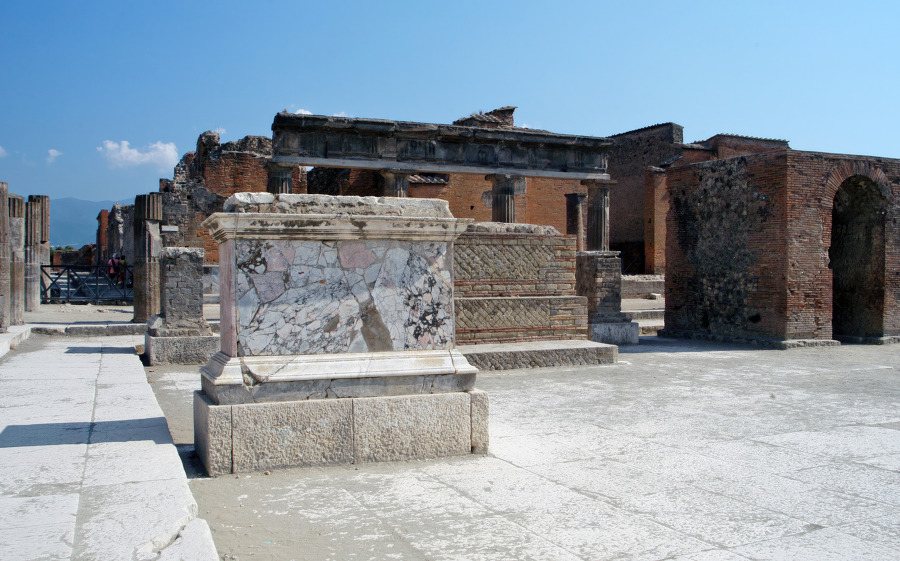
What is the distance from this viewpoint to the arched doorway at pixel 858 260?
12406 mm

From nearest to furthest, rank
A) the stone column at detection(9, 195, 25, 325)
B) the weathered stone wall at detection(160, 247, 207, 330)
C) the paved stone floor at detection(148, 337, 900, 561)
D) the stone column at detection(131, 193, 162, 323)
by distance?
the paved stone floor at detection(148, 337, 900, 561), the weathered stone wall at detection(160, 247, 207, 330), the stone column at detection(9, 195, 25, 325), the stone column at detection(131, 193, 162, 323)

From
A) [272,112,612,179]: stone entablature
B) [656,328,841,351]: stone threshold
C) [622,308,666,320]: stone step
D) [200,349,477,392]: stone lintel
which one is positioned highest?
[272,112,612,179]: stone entablature

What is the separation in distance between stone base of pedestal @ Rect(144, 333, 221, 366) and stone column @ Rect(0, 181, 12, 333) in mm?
2542

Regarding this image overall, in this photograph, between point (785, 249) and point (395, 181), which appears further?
point (395, 181)

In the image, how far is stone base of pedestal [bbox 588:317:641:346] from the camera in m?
11.9

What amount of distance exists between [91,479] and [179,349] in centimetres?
631

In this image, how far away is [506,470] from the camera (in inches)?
154

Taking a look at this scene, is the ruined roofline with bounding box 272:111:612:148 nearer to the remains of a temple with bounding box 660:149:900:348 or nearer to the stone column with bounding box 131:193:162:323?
the remains of a temple with bounding box 660:149:900:348

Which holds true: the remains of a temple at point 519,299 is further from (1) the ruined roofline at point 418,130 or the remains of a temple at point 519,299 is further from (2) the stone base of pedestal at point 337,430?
(1) the ruined roofline at point 418,130

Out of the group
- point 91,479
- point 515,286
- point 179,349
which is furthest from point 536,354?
point 91,479

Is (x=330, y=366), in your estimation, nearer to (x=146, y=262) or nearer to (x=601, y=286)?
(x=601, y=286)

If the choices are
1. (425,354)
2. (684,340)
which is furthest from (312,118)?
(425,354)

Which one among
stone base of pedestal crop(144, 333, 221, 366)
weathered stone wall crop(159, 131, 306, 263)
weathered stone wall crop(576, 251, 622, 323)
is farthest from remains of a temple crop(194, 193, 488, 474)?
weathered stone wall crop(159, 131, 306, 263)

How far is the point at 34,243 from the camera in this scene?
648 inches
